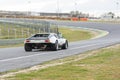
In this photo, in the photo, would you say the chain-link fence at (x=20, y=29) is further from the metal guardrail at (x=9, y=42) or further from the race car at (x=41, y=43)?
the race car at (x=41, y=43)

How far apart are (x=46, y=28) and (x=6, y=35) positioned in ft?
25.6

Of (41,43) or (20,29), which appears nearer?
(41,43)

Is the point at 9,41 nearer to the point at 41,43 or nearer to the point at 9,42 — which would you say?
the point at 9,42

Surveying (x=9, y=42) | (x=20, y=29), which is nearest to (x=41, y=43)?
(x=9, y=42)

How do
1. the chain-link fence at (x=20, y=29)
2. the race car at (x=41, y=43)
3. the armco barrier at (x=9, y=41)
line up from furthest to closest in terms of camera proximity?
the chain-link fence at (x=20, y=29) < the armco barrier at (x=9, y=41) < the race car at (x=41, y=43)

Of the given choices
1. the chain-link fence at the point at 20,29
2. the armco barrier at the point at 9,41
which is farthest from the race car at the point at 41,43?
the chain-link fence at the point at 20,29

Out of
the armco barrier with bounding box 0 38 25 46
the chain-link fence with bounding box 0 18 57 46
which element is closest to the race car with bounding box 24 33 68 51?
the armco barrier with bounding box 0 38 25 46

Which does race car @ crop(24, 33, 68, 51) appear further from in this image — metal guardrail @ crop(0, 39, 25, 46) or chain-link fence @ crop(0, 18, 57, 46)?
chain-link fence @ crop(0, 18, 57, 46)

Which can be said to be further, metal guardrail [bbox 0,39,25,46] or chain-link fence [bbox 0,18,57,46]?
chain-link fence [bbox 0,18,57,46]

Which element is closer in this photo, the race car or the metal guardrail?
the race car

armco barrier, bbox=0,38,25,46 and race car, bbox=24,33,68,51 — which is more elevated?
race car, bbox=24,33,68,51

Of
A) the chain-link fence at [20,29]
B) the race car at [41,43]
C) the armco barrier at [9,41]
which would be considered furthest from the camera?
the chain-link fence at [20,29]

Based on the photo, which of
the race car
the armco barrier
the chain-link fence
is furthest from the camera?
the chain-link fence

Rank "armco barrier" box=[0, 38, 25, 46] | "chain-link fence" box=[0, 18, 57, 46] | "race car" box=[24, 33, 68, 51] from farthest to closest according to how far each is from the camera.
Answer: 1. "chain-link fence" box=[0, 18, 57, 46]
2. "armco barrier" box=[0, 38, 25, 46]
3. "race car" box=[24, 33, 68, 51]
